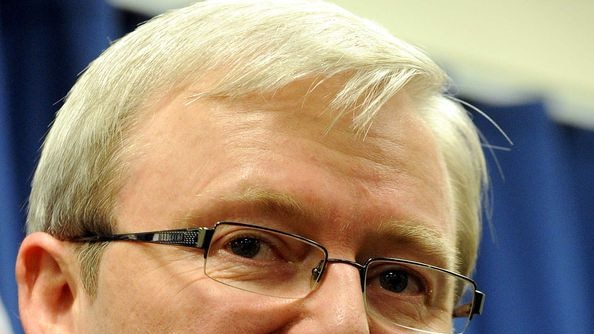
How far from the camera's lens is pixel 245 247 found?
45.9 inches

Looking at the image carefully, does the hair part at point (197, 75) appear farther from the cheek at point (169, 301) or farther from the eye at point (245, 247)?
the eye at point (245, 247)

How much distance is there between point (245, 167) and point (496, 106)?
1.84m

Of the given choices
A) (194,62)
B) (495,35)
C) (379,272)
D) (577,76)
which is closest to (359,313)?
(379,272)

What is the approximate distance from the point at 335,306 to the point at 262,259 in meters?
0.11

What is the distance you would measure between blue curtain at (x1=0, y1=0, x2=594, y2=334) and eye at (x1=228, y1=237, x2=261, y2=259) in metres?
0.96

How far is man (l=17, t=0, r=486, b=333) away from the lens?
1.15 m

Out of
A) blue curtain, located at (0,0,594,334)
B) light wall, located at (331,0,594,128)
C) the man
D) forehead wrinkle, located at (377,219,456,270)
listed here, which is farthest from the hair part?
light wall, located at (331,0,594,128)

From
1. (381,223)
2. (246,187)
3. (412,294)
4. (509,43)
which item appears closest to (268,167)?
(246,187)

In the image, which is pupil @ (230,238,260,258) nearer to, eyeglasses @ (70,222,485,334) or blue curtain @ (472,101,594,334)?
eyeglasses @ (70,222,485,334)

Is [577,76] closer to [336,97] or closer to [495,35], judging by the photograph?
[495,35]

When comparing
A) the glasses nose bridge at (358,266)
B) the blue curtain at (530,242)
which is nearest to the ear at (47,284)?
the glasses nose bridge at (358,266)

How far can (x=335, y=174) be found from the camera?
1.19m

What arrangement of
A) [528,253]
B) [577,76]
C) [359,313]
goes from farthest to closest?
[577,76]
[528,253]
[359,313]

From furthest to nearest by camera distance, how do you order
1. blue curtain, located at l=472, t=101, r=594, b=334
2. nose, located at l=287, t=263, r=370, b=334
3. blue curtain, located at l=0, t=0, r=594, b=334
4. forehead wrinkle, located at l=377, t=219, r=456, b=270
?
1. blue curtain, located at l=472, t=101, r=594, b=334
2. blue curtain, located at l=0, t=0, r=594, b=334
3. forehead wrinkle, located at l=377, t=219, r=456, b=270
4. nose, located at l=287, t=263, r=370, b=334
